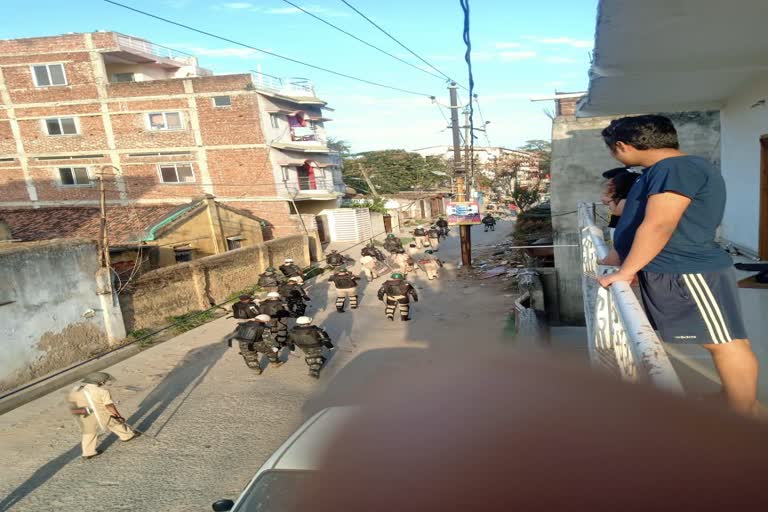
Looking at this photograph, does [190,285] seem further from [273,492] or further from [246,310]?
[273,492]

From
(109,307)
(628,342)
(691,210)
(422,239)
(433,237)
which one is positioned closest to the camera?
(628,342)

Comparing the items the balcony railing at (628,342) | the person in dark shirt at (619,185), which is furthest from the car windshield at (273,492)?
the person in dark shirt at (619,185)

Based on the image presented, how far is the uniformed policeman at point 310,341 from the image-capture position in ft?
23.7

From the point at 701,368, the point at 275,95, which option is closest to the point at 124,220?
the point at 275,95

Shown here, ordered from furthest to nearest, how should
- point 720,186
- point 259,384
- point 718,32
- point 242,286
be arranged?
point 242,286 < point 259,384 < point 718,32 < point 720,186

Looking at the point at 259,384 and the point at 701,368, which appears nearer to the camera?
the point at 701,368

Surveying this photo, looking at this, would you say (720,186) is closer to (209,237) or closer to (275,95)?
(209,237)

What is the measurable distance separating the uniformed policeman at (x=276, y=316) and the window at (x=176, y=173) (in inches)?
740

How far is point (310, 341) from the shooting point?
23.7 feet

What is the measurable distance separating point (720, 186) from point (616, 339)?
2.53 ft

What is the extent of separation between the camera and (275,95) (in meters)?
24.0

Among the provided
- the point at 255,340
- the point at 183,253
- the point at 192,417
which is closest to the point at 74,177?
the point at 183,253

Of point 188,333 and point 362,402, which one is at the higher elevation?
point 362,402

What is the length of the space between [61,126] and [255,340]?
2568cm
